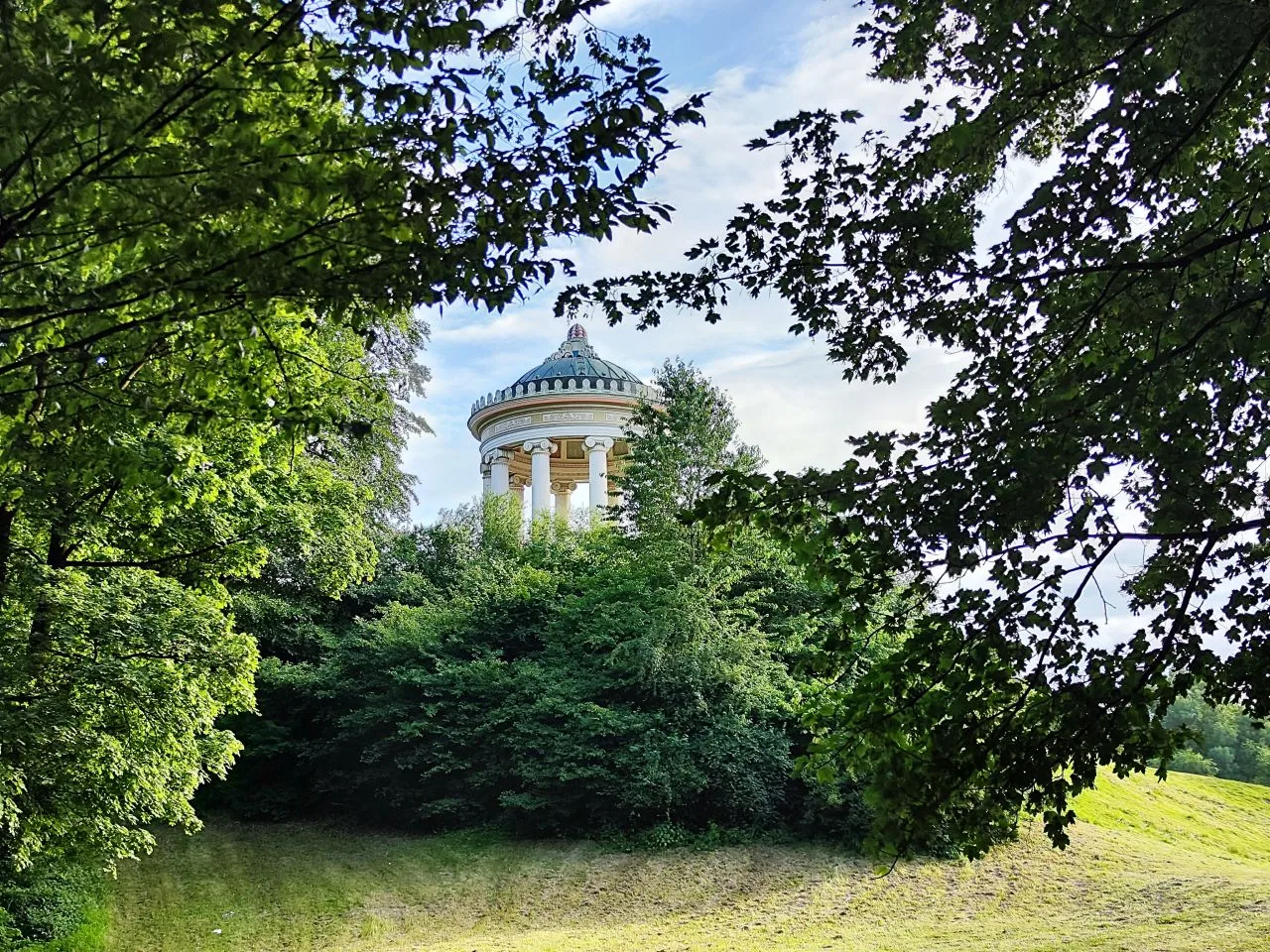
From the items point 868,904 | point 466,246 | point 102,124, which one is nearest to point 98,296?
point 102,124

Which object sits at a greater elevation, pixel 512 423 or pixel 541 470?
pixel 512 423

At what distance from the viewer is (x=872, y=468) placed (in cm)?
532

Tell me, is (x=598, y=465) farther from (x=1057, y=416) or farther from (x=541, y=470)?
(x=1057, y=416)

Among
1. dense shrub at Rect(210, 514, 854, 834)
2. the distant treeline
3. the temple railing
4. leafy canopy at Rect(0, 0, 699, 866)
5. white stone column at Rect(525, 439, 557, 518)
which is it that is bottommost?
the distant treeline

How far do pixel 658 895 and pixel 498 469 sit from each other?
18.3m

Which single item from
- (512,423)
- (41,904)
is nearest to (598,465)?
(512,423)

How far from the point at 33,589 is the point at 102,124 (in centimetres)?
760

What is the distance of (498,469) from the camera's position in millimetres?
33125

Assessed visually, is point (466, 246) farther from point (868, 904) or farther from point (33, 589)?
point (868, 904)

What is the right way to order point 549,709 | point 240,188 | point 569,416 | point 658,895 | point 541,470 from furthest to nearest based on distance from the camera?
point 541,470
point 569,416
point 549,709
point 658,895
point 240,188

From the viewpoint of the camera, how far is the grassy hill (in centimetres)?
1326

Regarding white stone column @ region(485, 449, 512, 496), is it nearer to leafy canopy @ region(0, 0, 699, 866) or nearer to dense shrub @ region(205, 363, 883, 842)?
dense shrub @ region(205, 363, 883, 842)

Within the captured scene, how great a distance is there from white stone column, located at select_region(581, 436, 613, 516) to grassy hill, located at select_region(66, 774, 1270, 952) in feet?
39.8

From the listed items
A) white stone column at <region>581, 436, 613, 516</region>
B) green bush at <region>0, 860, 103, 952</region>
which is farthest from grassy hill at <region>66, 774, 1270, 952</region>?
white stone column at <region>581, 436, 613, 516</region>
